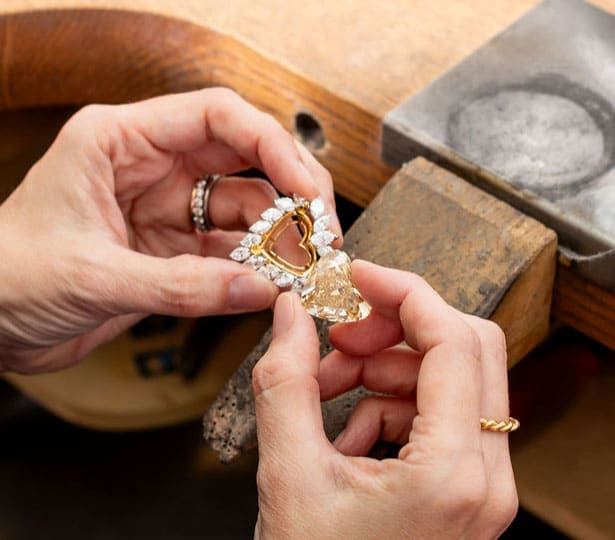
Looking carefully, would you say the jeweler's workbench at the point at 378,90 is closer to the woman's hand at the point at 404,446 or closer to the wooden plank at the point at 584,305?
the wooden plank at the point at 584,305

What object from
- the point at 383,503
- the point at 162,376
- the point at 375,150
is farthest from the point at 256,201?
the point at 162,376

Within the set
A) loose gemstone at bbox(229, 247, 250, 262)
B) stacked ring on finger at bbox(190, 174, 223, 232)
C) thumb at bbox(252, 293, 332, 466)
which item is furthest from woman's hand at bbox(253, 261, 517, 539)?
stacked ring on finger at bbox(190, 174, 223, 232)

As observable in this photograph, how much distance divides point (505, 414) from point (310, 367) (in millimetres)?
148

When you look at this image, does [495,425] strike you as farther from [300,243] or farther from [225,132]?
[225,132]

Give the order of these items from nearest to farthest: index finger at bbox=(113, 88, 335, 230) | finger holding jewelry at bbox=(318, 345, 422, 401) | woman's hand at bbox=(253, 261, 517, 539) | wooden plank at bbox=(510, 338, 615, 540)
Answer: woman's hand at bbox=(253, 261, 517, 539) → finger holding jewelry at bbox=(318, 345, 422, 401) → index finger at bbox=(113, 88, 335, 230) → wooden plank at bbox=(510, 338, 615, 540)

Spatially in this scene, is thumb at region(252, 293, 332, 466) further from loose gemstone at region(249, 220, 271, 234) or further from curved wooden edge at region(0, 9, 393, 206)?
curved wooden edge at region(0, 9, 393, 206)

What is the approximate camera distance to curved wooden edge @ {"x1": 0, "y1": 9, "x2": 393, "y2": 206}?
966 millimetres

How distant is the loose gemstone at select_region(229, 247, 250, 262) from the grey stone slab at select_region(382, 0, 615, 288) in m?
0.21

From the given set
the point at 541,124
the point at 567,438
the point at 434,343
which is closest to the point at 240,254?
the point at 434,343

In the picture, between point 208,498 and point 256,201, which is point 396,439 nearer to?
point 256,201

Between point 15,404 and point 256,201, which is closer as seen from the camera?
point 256,201

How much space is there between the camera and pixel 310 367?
649mm

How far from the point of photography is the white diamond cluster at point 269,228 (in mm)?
785

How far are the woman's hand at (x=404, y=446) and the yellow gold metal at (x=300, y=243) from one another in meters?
0.09
